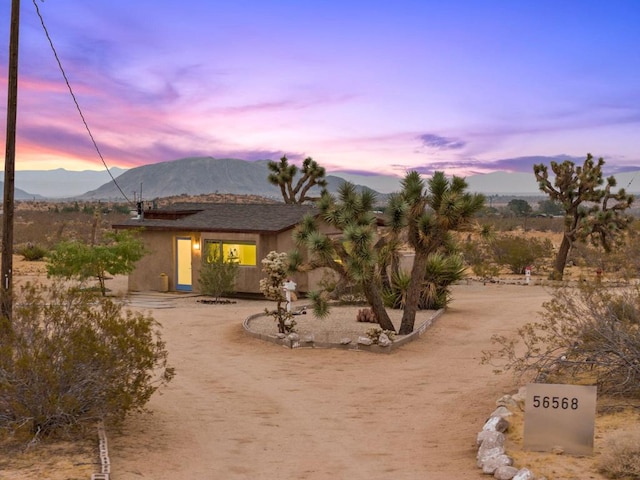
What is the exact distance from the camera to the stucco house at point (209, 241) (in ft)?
82.6

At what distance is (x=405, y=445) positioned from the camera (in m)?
9.02

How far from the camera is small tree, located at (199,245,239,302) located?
2383 centimetres

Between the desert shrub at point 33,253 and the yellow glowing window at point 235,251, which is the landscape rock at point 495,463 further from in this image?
the desert shrub at point 33,253

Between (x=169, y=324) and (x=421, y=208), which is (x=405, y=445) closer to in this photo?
(x=421, y=208)

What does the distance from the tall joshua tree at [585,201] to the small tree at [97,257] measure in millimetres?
18791

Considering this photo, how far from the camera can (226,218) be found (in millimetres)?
27203

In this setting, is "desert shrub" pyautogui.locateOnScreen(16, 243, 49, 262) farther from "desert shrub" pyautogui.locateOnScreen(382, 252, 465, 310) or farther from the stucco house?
"desert shrub" pyautogui.locateOnScreen(382, 252, 465, 310)

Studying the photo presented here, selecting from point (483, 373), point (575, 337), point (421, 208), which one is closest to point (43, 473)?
point (575, 337)

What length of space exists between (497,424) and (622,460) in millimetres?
1964

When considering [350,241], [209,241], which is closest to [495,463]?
[350,241]

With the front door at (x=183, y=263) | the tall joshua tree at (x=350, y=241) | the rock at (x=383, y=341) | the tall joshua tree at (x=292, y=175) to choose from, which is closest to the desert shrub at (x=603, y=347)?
the rock at (x=383, y=341)

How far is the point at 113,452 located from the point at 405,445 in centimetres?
348

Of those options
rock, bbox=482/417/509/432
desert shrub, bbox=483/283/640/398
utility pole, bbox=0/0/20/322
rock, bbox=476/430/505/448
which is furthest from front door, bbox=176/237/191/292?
rock, bbox=476/430/505/448

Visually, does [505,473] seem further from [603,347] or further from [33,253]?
[33,253]
